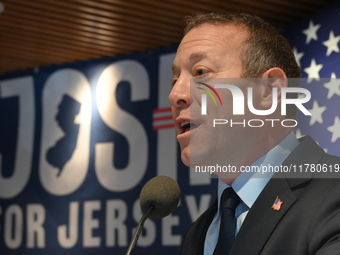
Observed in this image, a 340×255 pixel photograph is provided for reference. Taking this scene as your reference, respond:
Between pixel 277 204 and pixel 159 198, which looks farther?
pixel 159 198

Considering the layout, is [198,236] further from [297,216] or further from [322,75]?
[322,75]

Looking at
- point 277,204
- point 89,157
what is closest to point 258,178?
point 277,204

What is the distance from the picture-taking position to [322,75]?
514cm

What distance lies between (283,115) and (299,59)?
11.9ft

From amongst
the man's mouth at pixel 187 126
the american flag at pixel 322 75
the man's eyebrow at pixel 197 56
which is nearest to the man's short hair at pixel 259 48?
the man's eyebrow at pixel 197 56

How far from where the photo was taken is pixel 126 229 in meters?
6.25

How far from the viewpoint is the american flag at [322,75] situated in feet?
16.4

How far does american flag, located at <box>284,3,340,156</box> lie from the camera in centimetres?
501

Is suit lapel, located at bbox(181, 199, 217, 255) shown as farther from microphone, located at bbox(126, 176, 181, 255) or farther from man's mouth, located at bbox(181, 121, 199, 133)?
man's mouth, located at bbox(181, 121, 199, 133)

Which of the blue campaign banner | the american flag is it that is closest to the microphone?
the american flag

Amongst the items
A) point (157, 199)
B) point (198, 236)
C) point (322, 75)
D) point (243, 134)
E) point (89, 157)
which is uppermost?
point (322, 75)

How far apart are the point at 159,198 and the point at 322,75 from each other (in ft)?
12.1

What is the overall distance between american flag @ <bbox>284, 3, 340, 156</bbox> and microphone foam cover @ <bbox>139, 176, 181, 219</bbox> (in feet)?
11.1

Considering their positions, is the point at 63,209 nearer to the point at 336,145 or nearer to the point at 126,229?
the point at 126,229
